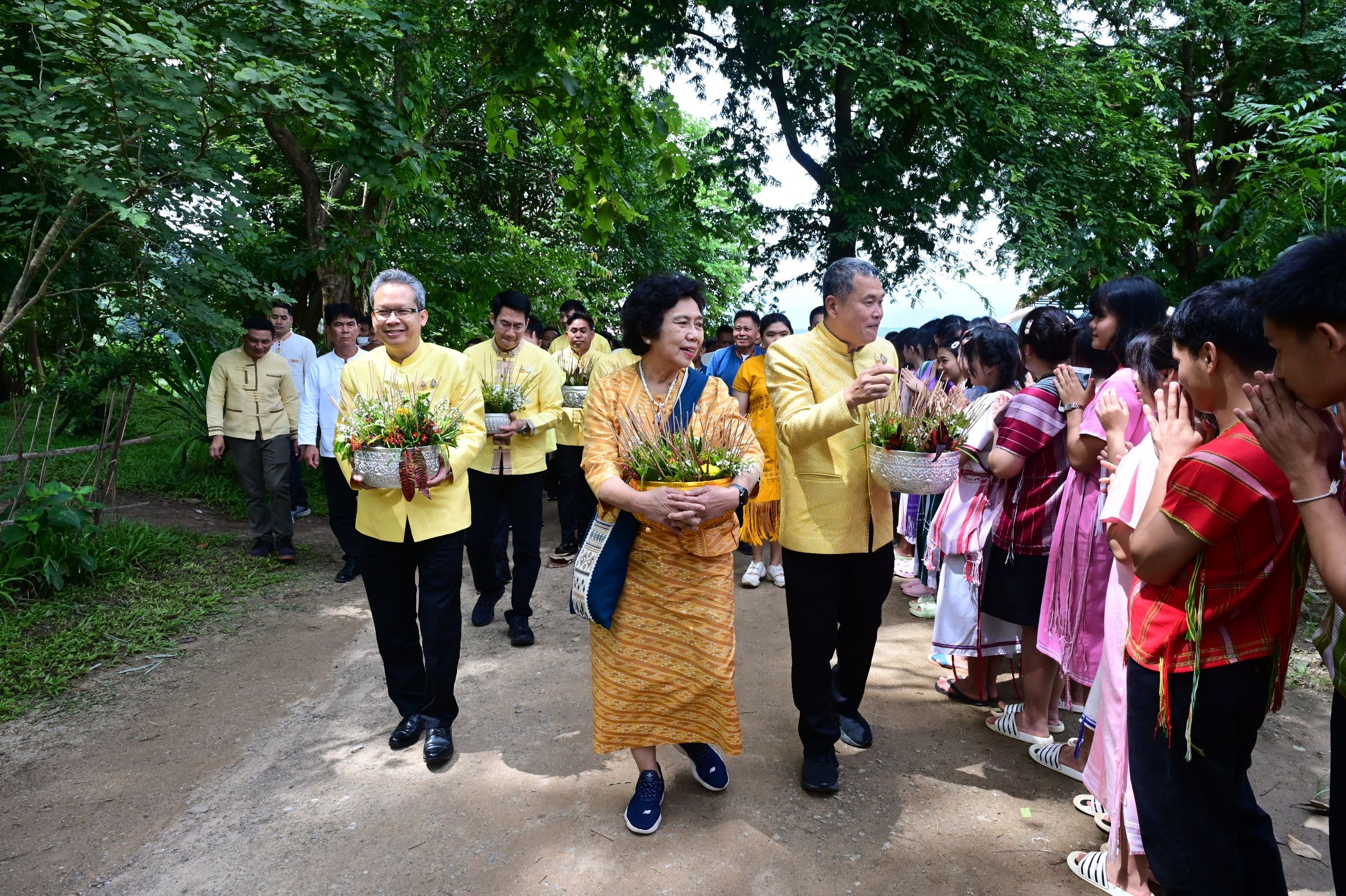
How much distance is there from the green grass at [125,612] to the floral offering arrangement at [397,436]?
263cm

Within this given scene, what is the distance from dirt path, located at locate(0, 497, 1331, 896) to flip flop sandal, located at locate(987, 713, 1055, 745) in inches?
2.9

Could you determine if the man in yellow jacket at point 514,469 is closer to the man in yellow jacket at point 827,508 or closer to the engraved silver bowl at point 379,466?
the engraved silver bowl at point 379,466

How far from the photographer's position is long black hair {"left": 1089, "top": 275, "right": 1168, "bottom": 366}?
335cm

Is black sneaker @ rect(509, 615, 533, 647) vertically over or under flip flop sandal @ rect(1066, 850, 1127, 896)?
over

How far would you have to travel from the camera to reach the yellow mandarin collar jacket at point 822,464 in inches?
136

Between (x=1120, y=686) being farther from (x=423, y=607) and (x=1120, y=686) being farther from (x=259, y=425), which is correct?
(x=259, y=425)

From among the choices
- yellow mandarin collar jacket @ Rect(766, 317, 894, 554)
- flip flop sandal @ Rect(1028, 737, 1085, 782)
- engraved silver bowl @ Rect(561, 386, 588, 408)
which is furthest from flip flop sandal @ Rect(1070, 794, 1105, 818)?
engraved silver bowl @ Rect(561, 386, 588, 408)

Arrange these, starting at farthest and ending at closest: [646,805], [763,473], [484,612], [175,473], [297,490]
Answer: [175,473] → [297,490] → [484,612] → [763,473] → [646,805]

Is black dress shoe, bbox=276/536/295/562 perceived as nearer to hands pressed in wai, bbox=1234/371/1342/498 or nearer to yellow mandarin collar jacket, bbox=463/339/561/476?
yellow mandarin collar jacket, bbox=463/339/561/476

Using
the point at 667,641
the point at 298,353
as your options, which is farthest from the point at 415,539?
the point at 298,353

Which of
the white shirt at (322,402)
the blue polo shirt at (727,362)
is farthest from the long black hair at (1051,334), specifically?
the white shirt at (322,402)

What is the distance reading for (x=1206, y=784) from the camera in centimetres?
208

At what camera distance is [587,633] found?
18.3 ft

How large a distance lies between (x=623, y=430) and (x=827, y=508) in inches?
36.8
